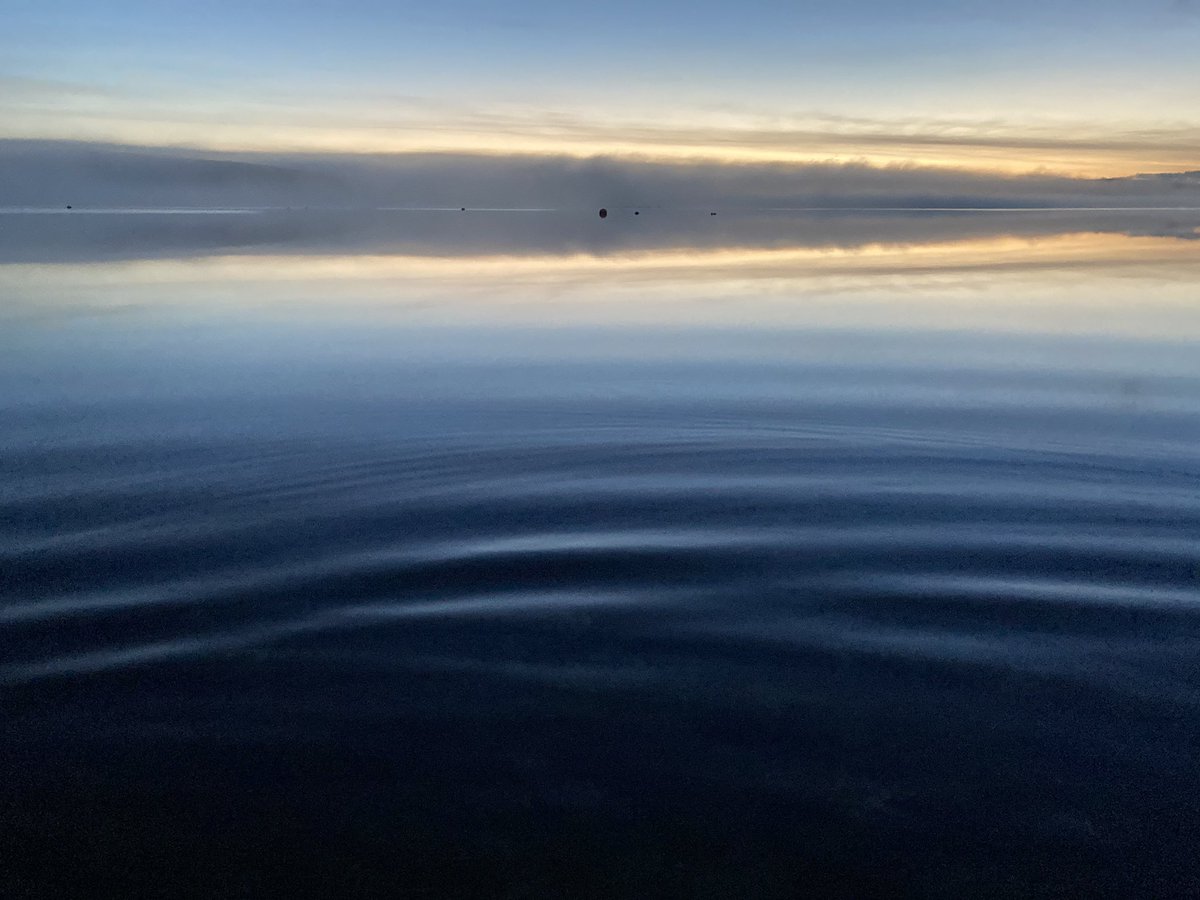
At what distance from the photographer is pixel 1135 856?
4758mm

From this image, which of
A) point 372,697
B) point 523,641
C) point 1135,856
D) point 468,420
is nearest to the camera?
point 1135,856

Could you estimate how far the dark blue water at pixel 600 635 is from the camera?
480 cm

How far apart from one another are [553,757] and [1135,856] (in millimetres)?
2676

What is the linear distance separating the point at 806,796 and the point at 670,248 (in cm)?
4142

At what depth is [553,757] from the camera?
5.43 m

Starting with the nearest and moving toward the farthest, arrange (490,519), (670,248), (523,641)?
(523,641)
(490,519)
(670,248)

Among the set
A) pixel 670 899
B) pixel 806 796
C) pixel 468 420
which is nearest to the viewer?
pixel 670 899

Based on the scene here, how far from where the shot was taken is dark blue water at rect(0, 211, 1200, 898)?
4.80 m

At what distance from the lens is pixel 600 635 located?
6770mm

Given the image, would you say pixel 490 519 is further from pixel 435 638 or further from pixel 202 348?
pixel 202 348

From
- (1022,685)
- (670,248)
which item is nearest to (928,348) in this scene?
(1022,685)

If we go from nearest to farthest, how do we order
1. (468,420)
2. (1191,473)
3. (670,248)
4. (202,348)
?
(1191,473)
(468,420)
(202,348)
(670,248)

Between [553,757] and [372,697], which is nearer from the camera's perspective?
[553,757]

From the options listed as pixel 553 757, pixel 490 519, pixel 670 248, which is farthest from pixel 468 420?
pixel 670 248
